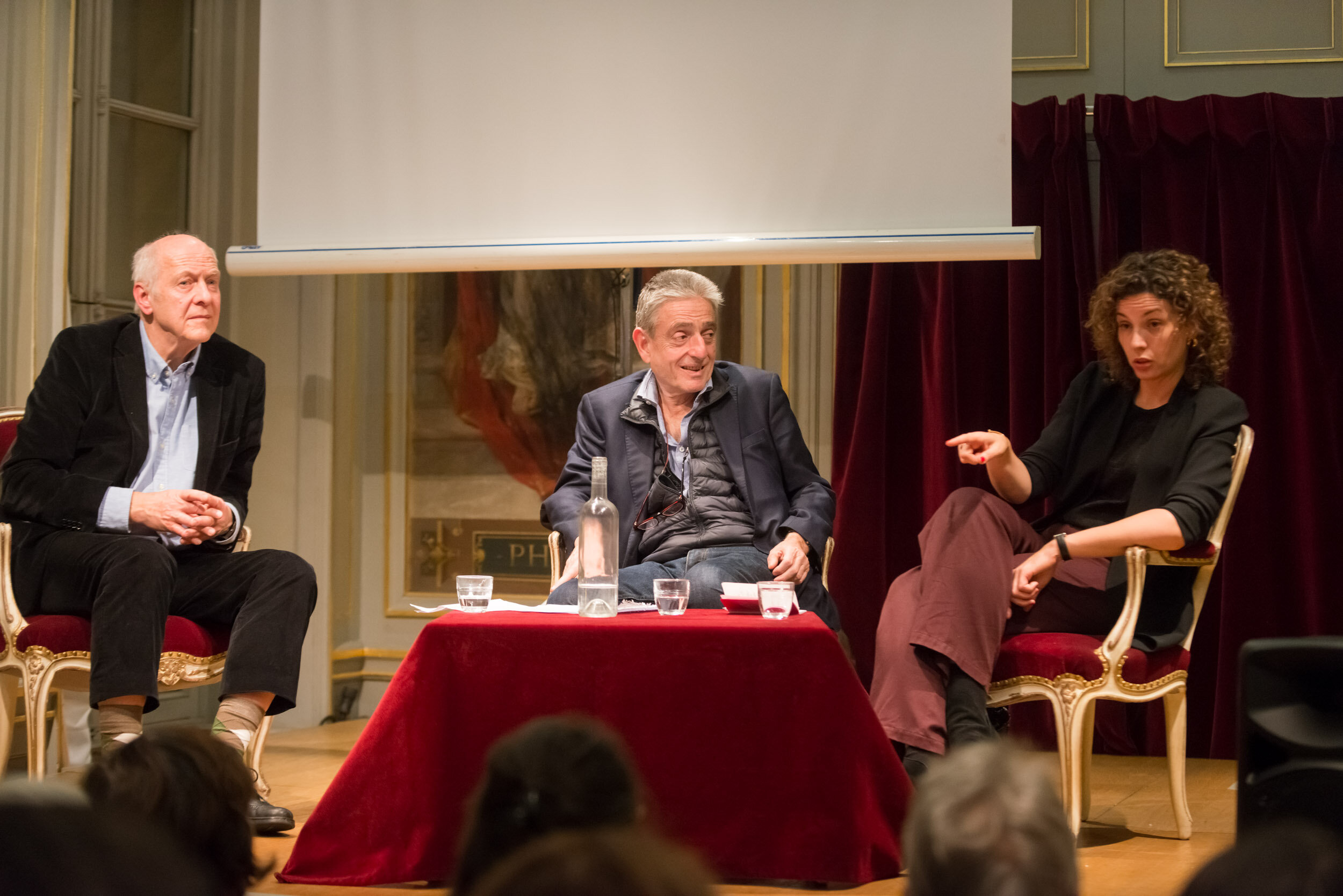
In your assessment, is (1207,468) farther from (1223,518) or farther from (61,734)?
(61,734)

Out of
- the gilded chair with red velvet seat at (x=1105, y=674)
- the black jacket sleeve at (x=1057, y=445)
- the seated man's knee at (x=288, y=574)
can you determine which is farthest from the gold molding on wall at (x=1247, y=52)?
the seated man's knee at (x=288, y=574)

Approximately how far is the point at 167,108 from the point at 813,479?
2.42 metres

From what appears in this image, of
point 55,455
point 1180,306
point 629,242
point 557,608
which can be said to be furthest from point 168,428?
point 1180,306

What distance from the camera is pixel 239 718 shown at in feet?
8.79

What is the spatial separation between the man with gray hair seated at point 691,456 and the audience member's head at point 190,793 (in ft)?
5.79

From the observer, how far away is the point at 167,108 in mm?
4176

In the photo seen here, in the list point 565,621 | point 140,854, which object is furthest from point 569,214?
point 140,854

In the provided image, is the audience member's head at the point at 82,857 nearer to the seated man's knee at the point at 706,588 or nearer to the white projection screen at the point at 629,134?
the seated man's knee at the point at 706,588

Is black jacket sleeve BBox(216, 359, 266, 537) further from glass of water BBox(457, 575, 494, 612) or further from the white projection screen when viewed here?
glass of water BBox(457, 575, 494, 612)

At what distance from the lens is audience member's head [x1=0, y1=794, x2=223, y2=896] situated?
2.51ft

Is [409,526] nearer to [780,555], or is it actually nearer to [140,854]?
[780,555]

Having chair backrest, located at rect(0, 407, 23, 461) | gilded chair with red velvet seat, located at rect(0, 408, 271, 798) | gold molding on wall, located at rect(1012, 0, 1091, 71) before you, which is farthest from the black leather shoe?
gold molding on wall, located at rect(1012, 0, 1091, 71)

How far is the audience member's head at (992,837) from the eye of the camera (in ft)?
2.96

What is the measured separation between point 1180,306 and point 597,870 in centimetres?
256
